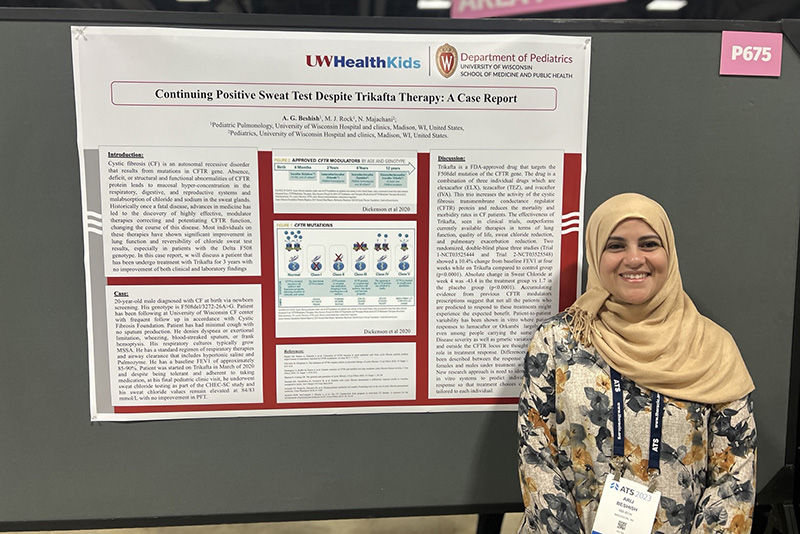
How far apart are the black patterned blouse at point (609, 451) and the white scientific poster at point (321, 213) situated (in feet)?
0.81

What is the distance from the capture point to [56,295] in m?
1.27

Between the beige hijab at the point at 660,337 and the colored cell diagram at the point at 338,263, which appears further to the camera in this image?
the colored cell diagram at the point at 338,263

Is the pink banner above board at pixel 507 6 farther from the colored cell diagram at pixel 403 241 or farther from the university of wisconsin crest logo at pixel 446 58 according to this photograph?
the colored cell diagram at pixel 403 241

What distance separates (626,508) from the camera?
106cm

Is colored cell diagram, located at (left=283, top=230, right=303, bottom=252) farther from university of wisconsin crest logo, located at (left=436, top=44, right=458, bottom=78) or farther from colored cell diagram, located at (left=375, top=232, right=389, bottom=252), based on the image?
university of wisconsin crest logo, located at (left=436, top=44, right=458, bottom=78)

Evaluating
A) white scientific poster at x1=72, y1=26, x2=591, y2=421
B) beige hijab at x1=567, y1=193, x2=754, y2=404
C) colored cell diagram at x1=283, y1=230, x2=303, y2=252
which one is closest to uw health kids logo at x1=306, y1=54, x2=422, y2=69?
white scientific poster at x1=72, y1=26, x2=591, y2=421

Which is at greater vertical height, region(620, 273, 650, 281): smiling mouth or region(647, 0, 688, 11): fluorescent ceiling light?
region(647, 0, 688, 11): fluorescent ceiling light

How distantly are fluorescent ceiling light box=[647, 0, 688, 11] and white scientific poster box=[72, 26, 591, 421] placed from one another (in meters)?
3.07

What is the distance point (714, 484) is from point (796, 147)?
2.93ft

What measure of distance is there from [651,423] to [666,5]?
12.3 ft

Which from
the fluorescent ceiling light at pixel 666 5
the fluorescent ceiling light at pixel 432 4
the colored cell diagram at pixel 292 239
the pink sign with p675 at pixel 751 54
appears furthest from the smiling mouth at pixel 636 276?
the fluorescent ceiling light at pixel 666 5

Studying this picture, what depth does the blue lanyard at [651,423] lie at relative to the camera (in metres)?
1.06

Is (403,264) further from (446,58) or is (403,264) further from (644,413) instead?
(644,413)

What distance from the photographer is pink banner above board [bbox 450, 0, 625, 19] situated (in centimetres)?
185
